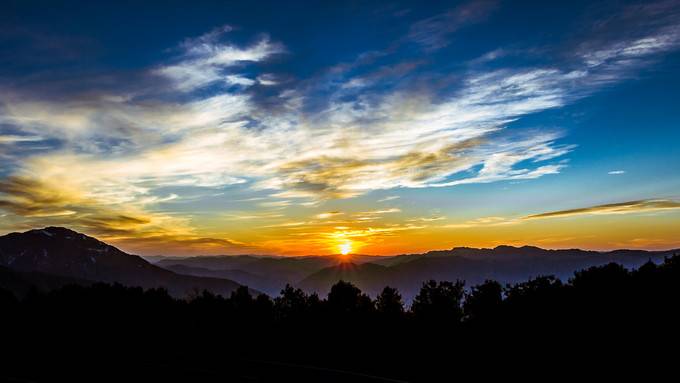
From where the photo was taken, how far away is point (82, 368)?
71.6 ft

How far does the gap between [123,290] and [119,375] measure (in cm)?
5278

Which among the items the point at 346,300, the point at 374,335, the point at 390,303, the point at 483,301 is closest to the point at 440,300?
the point at 483,301

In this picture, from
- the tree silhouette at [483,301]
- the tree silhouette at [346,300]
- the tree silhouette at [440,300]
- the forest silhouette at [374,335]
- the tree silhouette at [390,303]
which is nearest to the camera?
the forest silhouette at [374,335]

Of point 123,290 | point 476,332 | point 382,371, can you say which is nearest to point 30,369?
point 382,371

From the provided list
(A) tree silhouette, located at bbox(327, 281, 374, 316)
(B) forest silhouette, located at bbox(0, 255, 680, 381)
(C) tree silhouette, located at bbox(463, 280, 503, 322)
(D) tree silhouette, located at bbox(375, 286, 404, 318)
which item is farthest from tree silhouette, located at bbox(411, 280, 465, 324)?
(A) tree silhouette, located at bbox(327, 281, 374, 316)

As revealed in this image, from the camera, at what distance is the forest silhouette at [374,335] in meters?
22.3

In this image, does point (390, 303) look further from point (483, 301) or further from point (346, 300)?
point (483, 301)

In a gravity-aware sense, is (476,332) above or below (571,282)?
below

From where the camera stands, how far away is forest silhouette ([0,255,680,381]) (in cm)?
2227

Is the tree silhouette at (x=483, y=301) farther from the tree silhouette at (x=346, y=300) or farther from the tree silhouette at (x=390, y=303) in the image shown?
the tree silhouette at (x=346, y=300)

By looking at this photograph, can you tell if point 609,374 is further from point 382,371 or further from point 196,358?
point 196,358

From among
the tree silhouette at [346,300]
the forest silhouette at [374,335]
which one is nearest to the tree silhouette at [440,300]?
the forest silhouette at [374,335]

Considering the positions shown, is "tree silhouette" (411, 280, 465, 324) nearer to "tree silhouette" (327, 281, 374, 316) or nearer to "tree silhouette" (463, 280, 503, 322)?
"tree silhouette" (463, 280, 503, 322)

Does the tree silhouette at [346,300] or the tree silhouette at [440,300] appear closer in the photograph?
the tree silhouette at [440,300]
